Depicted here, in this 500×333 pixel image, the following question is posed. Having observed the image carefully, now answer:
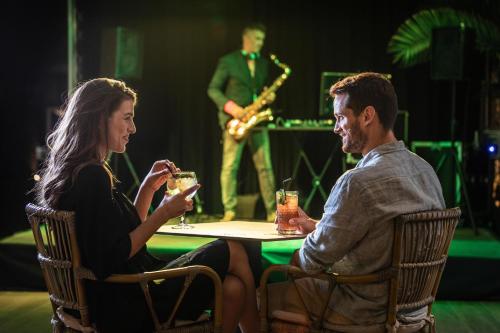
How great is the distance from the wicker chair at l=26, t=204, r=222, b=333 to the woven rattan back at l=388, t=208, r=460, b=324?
2.09 ft

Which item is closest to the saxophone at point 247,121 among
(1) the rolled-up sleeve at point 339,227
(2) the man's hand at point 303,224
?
(2) the man's hand at point 303,224

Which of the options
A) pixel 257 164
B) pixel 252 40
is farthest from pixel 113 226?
pixel 252 40

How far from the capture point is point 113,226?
96.5 inches

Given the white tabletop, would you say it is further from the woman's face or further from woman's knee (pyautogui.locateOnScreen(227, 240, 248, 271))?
the woman's face

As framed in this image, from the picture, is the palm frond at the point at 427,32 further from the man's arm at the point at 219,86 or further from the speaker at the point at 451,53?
the man's arm at the point at 219,86

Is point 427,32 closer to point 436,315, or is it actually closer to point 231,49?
point 231,49

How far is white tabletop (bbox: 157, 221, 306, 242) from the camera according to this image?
2.75m

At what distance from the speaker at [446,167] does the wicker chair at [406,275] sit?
419cm

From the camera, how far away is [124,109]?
8.93 ft

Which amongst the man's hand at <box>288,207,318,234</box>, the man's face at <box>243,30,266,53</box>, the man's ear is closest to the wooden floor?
the man's hand at <box>288,207,318,234</box>

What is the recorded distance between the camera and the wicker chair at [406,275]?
242 centimetres

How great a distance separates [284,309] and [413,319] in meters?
0.47

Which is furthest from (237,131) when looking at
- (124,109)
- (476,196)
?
(124,109)

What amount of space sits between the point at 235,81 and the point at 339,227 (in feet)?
14.6
